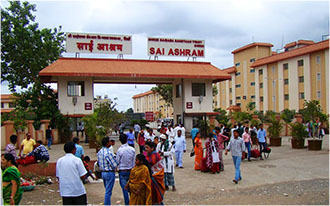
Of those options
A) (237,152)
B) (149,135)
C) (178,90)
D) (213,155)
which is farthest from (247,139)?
(178,90)

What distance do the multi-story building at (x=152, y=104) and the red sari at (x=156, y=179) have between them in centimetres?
6410

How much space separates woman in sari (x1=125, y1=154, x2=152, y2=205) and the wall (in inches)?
812

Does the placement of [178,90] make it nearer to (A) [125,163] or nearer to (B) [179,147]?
(B) [179,147]

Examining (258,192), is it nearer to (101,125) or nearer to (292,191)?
(292,191)

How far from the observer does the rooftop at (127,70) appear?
982 inches

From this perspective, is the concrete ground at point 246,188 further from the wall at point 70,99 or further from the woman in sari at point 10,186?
the wall at point 70,99

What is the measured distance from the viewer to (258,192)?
336 inches

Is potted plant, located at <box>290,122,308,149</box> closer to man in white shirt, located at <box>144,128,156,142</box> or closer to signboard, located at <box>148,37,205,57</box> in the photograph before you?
man in white shirt, located at <box>144,128,156,142</box>

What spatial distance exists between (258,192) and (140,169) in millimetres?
4144

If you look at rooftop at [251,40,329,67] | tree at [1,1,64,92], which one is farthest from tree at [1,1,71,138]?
rooftop at [251,40,329,67]

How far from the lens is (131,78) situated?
28188mm

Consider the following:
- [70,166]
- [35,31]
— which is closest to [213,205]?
[70,166]

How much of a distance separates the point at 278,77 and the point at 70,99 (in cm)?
3220

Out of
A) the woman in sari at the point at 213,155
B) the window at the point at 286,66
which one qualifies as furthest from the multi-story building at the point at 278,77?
the woman in sari at the point at 213,155
